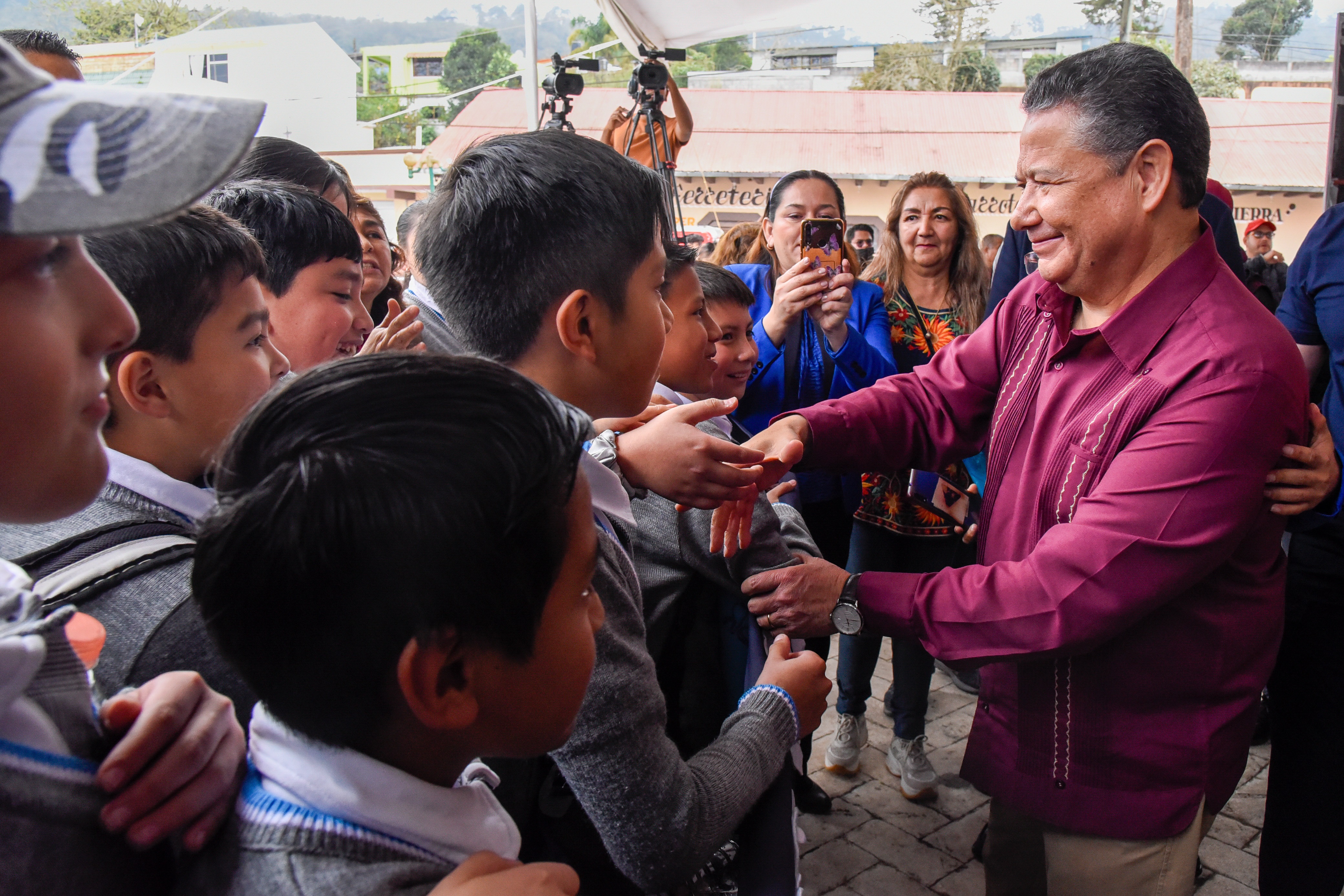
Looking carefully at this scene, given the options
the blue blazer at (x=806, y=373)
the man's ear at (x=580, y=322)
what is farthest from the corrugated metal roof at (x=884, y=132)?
the man's ear at (x=580, y=322)

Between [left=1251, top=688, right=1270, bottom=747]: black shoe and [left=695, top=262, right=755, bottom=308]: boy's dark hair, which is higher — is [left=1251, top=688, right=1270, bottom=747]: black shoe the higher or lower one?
the lower one

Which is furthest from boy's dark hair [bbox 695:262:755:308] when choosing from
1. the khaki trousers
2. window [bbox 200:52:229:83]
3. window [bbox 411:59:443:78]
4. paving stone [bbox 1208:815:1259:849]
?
window [bbox 411:59:443:78]

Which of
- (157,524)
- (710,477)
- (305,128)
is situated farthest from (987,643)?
(305,128)

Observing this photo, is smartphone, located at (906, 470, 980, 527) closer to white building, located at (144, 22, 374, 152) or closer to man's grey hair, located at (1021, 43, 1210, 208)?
man's grey hair, located at (1021, 43, 1210, 208)

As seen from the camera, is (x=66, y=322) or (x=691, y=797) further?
(x=691, y=797)

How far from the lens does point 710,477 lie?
1.48 metres

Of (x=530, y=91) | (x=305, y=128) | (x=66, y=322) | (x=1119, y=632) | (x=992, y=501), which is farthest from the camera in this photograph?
(x=305, y=128)

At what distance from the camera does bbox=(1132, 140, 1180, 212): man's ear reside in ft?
5.52

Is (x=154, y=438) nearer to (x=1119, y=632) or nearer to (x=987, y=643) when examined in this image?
(x=987, y=643)

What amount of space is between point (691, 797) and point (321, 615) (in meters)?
0.69

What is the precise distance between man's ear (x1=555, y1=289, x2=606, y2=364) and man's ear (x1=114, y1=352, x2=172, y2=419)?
590mm

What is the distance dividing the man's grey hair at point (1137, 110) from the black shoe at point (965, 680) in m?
2.80

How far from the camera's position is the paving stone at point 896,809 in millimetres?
3186

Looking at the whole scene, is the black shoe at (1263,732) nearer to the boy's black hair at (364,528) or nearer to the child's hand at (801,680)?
the child's hand at (801,680)
